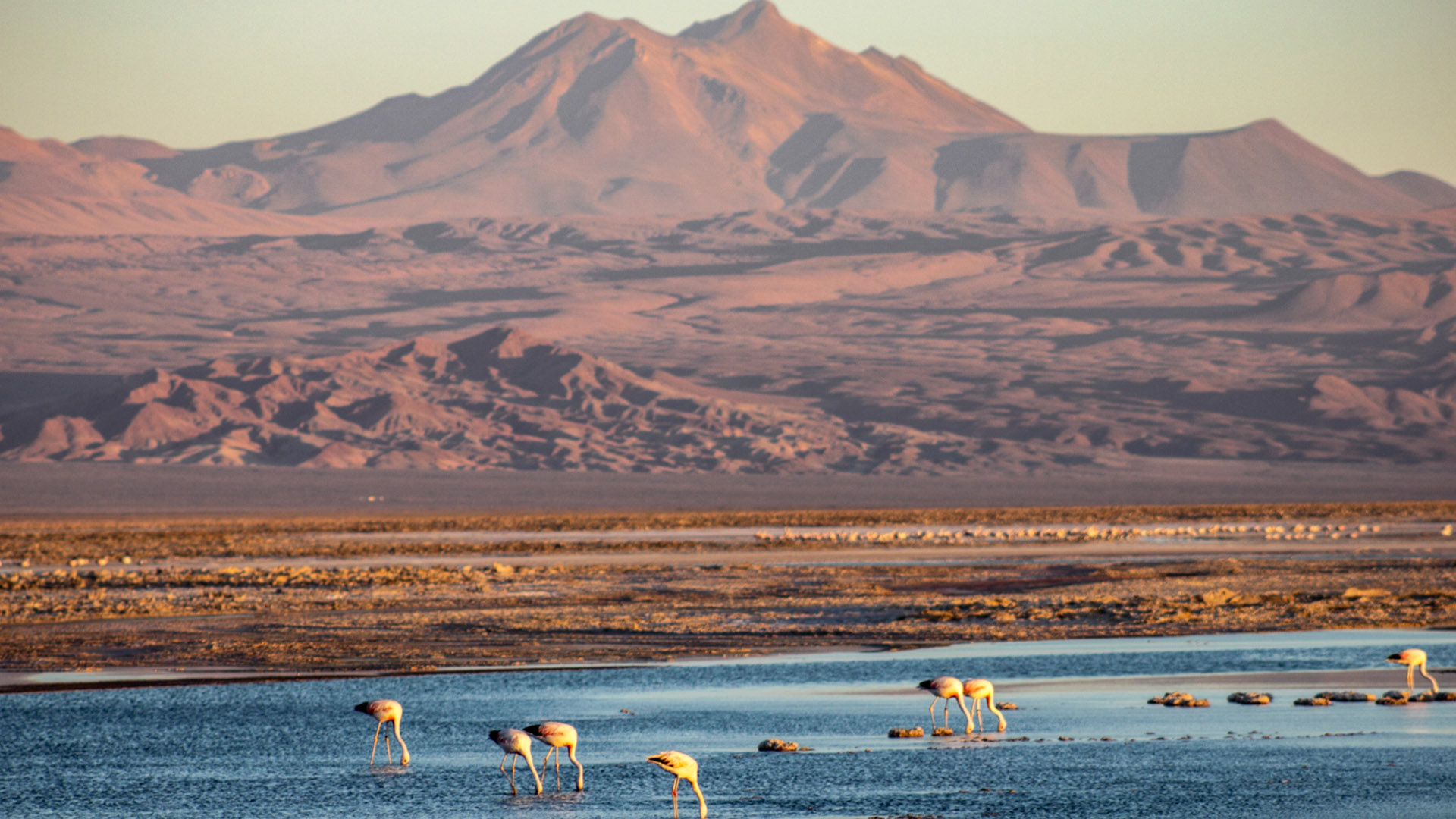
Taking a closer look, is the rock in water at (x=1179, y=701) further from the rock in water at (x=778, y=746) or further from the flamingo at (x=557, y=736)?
the flamingo at (x=557, y=736)

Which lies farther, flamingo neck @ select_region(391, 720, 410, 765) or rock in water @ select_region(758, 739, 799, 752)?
rock in water @ select_region(758, 739, 799, 752)

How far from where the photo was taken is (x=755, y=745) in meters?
19.9

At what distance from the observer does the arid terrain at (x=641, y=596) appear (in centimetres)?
3145

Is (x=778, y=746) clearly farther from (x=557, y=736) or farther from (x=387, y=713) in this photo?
(x=387, y=713)

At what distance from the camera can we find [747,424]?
188250mm

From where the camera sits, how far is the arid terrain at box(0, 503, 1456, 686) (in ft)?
103

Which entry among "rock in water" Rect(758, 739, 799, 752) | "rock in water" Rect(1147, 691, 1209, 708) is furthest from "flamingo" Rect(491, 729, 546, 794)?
"rock in water" Rect(1147, 691, 1209, 708)

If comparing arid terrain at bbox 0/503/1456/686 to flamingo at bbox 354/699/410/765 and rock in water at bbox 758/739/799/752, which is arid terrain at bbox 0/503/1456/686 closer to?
flamingo at bbox 354/699/410/765

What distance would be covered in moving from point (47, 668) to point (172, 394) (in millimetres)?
165840

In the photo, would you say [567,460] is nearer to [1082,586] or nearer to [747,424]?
[747,424]

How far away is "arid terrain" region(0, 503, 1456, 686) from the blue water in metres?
3.97

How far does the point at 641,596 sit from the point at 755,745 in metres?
21.8

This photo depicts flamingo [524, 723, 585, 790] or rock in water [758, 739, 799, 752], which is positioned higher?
flamingo [524, 723, 585, 790]

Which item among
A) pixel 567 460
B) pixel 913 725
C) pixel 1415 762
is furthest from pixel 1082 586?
pixel 567 460
